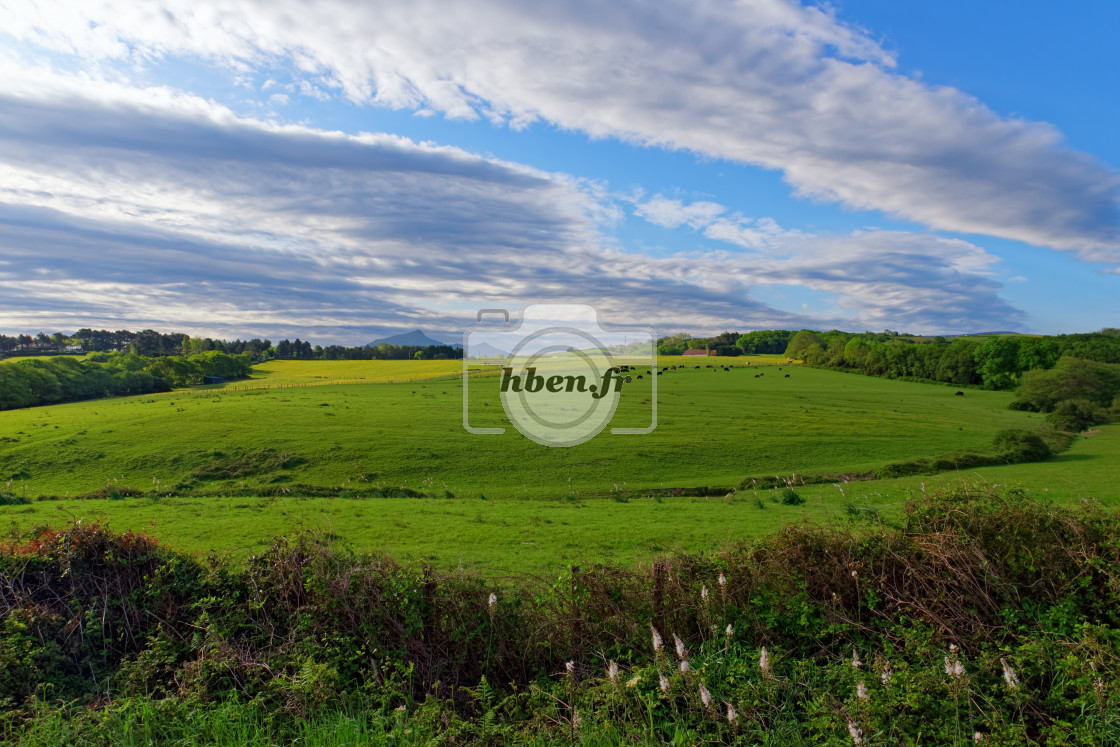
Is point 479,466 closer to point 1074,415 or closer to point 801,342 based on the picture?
point 1074,415

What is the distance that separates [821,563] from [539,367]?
71.4 metres

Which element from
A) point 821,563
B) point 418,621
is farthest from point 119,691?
point 821,563

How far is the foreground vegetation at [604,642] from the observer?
5.48 meters

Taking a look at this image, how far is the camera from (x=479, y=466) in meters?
36.6

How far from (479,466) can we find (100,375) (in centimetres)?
8465

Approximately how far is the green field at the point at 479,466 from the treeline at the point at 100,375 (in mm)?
20739

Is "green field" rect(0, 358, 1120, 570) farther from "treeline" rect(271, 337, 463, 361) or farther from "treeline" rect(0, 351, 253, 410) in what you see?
"treeline" rect(271, 337, 463, 361)

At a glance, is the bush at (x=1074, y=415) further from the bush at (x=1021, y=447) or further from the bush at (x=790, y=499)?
the bush at (x=790, y=499)

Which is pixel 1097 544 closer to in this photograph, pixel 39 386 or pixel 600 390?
pixel 600 390

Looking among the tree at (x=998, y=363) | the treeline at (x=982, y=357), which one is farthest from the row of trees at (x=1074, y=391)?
the tree at (x=998, y=363)

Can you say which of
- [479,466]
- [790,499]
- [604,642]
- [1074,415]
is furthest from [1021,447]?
[604,642]

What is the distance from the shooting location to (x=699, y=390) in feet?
255

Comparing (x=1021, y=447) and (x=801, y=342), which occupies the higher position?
(x=801, y=342)

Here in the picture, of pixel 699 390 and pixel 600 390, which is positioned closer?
pixel 600 390
